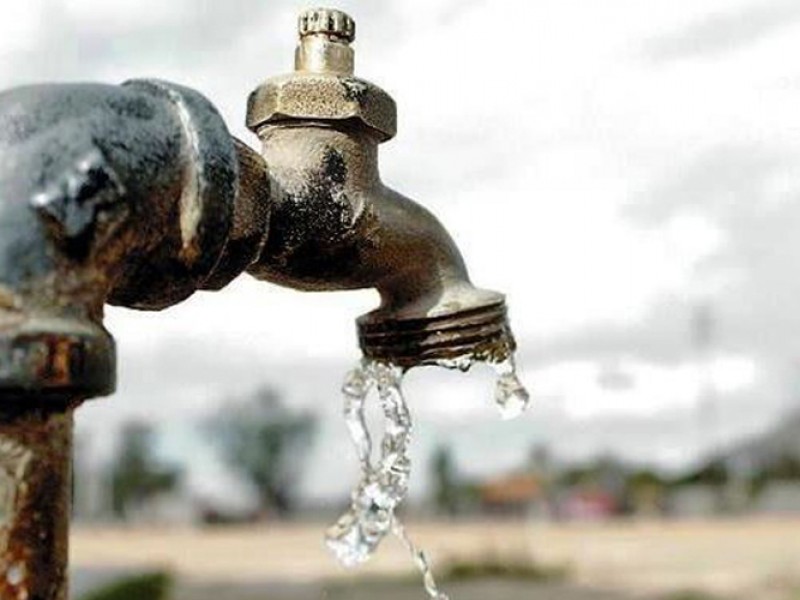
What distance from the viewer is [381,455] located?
119cm

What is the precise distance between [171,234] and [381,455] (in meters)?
0.42

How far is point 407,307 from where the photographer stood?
3.60 ft

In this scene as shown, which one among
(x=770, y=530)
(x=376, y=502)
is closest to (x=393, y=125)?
(x=376, y=502)

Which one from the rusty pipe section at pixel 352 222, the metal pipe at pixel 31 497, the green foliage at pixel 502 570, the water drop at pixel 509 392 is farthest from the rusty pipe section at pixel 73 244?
the green foliage at pixel 502 570

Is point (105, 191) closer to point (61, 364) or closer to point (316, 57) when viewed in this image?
point (61, 364)

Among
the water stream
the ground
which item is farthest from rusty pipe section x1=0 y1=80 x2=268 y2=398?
the ground

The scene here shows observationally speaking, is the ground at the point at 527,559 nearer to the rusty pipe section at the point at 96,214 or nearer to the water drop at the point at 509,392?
the water drop at the point at 509,392

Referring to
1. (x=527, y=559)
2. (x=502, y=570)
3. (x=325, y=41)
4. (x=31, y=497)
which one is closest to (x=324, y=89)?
(x=325, y=41)

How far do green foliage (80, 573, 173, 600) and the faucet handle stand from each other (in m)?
7.34

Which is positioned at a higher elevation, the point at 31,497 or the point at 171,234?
the point at 171,234

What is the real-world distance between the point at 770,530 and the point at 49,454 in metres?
22.4

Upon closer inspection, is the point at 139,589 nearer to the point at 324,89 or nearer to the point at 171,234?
the point at 324,89

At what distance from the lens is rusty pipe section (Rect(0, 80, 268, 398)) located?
711 mm

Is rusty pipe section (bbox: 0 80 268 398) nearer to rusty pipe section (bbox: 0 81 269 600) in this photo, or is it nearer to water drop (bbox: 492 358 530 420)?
rusty pipe section (bbox: 0 81 269 600)
